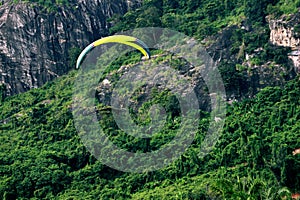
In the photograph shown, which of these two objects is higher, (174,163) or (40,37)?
(40,37)

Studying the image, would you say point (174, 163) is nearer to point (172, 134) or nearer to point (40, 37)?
point (172, 134)

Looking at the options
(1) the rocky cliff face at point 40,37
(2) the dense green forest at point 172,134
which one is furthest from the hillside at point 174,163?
(1) the rocky cliff face at point 40,37

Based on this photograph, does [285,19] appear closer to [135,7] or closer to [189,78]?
[189,78]

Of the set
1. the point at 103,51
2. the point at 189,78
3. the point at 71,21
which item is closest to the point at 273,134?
the point at 189,78

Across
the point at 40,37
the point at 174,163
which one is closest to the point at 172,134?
the point at 174,163

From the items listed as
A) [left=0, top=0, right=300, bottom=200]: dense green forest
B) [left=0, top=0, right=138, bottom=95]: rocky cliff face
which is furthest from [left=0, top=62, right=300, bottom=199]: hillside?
[left=0, top=0, right=138, bottom=95]: rocky cliff face

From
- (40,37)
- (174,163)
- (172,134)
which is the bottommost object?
(174,163)

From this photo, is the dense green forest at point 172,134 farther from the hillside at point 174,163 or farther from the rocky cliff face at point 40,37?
the rocky cliff face at point 40,37
